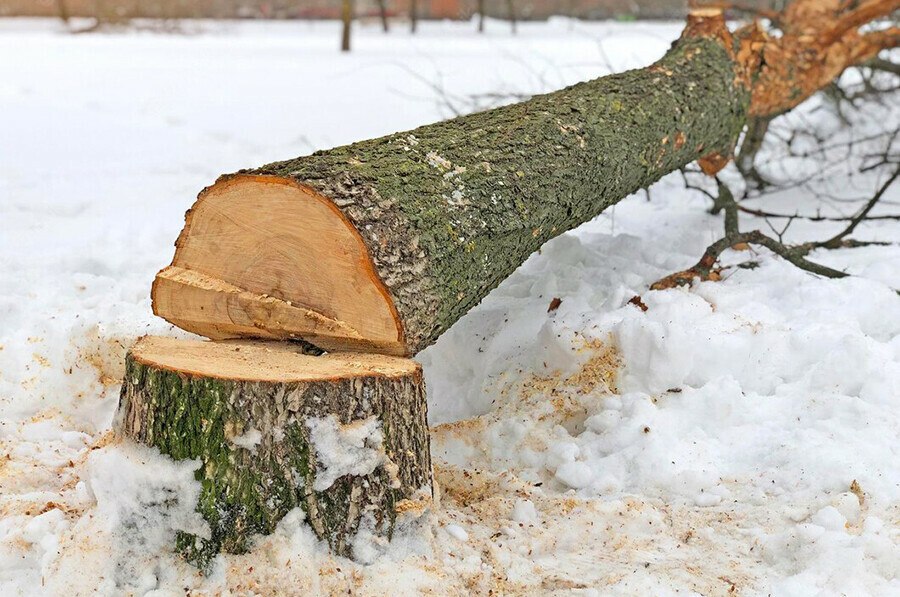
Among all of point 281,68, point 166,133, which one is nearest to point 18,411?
point 166,133

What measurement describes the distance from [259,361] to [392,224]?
494mm

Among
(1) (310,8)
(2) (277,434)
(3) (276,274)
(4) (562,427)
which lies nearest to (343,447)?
(2) (277,434)

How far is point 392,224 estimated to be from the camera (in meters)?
2.20

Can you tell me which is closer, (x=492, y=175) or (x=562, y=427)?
(x=492, y=175)

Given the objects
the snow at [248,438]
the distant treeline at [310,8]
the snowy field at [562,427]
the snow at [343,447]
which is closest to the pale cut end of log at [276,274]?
the snow at [343,447]

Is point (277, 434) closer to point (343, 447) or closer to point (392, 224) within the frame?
point (343, 447)

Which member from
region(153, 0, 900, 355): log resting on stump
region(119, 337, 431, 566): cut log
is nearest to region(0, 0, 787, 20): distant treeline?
region(153, 0, 900, 355): log resting on stump

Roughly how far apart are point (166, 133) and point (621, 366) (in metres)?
4.44

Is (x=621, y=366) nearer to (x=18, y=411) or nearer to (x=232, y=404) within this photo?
(x=232, y=404)

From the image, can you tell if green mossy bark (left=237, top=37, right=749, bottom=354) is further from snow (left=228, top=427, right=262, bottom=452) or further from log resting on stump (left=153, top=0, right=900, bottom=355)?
snow (left=228, top=427, right=262, bottom=452)

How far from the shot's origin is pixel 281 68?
9.34 metres

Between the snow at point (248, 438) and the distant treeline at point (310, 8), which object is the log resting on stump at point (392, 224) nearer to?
the snow at point (248, 438)

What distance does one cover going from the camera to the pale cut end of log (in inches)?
85.4

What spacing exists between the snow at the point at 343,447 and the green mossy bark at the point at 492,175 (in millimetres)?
300
